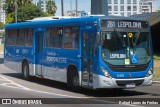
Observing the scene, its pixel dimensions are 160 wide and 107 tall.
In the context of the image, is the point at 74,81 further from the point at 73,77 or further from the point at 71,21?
the point at 71,21

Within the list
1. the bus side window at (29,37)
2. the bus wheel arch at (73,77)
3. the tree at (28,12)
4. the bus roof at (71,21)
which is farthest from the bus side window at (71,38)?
the tree at (28,12)

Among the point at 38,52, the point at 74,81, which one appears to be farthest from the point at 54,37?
the point at 74,81

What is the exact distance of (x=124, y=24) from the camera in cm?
1587

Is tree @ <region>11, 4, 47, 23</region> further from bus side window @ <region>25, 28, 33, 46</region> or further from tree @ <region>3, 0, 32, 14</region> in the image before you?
bus side window @ <region>25, 28, 33, 46</region>

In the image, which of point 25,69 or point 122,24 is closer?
point 122,24

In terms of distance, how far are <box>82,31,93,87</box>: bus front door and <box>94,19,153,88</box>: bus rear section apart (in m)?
0.59

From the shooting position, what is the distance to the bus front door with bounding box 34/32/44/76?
20.6m

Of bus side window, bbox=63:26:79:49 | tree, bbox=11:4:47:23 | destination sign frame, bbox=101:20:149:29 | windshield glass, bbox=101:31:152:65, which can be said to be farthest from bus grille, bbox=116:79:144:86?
tree, bbox=11:4:47:23

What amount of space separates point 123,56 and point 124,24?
116 cm

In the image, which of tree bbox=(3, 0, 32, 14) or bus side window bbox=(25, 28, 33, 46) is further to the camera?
tree bbox=(3, 0, 32, 14)

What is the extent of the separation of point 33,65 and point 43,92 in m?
4.44

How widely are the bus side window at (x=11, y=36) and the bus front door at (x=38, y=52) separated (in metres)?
3.13

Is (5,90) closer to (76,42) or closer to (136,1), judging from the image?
(76,42)

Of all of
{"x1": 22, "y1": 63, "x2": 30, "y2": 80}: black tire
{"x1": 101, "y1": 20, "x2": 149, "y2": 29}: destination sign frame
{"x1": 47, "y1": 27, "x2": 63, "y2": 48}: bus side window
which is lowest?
{"x1": 22, "y1": 63, "x2": 30, "y2": 80}: black tire
